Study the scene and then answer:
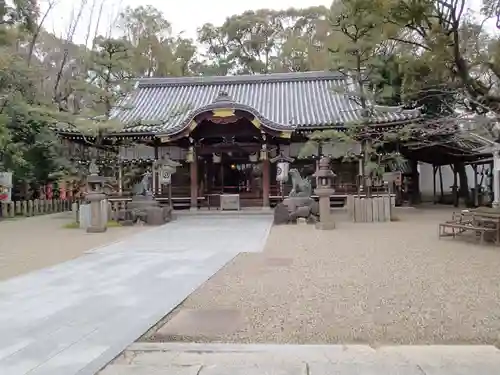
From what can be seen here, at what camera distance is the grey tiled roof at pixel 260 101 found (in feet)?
59.2

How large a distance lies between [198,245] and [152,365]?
6.51m

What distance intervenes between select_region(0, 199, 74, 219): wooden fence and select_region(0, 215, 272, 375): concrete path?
10.4 meters

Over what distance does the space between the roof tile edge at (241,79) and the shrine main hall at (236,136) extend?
67 centimetres

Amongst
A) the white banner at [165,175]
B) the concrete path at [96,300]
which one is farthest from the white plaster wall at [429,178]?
the concrete path at [96,300]

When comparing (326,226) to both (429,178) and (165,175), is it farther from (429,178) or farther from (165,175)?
(429,178)

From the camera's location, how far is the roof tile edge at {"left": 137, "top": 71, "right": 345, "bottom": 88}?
23422mm

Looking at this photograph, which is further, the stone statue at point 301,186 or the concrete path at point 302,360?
the stone statue at point 301,186

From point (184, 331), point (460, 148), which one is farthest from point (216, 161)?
point (184, 331)

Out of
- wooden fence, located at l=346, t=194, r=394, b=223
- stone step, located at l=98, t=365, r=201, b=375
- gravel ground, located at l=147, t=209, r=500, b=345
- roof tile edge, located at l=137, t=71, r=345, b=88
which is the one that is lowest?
stone step, located at l=98, t=365, r=201, b=375

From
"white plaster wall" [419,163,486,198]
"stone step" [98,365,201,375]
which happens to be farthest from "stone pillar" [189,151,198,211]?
"white plaster wall" [419,163,486,198]

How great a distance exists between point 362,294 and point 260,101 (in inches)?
695

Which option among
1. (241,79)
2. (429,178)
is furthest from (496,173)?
(429,178)

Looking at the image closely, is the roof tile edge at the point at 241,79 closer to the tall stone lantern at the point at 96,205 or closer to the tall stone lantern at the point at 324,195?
the tall stone lantern at the point at 324,195

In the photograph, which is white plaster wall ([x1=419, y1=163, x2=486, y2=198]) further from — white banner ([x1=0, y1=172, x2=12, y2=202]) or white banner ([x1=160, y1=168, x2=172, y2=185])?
white banner ([x1=0, y1=172, x2=12, y2=202])
